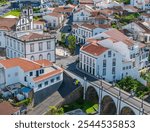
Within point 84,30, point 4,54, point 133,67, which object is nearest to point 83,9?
point 84,30

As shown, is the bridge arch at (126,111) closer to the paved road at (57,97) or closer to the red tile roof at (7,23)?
the paved road at (57,97)

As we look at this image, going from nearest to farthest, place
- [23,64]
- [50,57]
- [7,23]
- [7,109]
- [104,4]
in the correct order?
[7,109], [23,64], [50,57], [7,23], [104,4]

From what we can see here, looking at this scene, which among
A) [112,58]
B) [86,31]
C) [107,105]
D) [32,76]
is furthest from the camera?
[86,31]

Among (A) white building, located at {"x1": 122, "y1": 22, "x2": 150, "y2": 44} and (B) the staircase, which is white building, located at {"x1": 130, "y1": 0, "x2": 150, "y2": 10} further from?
(B) the staircase

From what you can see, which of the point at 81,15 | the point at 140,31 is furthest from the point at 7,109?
the point at 81,15

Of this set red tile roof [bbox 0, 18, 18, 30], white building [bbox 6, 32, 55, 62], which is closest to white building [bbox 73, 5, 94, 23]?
red tile roof [bbox 0, 18, 18, 30]

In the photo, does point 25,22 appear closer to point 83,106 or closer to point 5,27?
point 5,27
